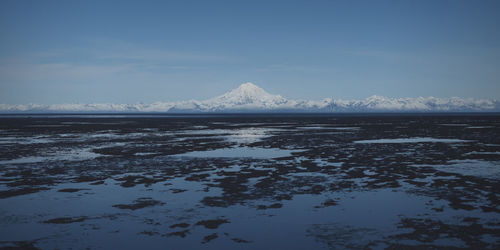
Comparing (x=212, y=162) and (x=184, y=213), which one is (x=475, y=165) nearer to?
(x=212, y=162)

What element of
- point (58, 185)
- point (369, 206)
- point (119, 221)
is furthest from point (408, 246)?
point (58, 185)

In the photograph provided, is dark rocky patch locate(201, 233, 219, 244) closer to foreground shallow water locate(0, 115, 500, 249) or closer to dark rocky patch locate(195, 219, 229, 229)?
foreground shallow water locate(0, 115, 500, 249)

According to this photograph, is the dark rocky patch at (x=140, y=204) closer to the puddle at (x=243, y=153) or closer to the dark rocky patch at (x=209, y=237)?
the dark rocky patch at (x=209, y=237)

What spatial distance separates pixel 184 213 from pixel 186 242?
2753mm

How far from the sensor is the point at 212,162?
2409cm

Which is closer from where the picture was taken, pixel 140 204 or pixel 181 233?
pixel 181 233

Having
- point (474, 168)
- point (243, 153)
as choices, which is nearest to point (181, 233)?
point (474, 168)

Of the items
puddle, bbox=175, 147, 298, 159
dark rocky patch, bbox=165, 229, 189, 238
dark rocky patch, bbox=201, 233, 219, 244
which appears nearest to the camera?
dark rocky patch, bbox=201, 233, 219, 244

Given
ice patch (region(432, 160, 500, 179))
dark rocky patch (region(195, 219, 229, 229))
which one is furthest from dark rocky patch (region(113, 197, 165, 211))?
ice patch (region(432, 160, 500, 179))

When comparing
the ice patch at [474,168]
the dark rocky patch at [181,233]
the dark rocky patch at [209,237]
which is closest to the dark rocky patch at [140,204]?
the dark rocky patch at [181,233]

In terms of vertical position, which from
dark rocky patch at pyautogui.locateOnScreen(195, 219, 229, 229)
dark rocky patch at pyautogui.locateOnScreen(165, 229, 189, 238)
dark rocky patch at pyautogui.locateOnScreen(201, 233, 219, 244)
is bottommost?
dark rocky patch at pyautogui.locateOnScreen(201, 233, 219, 244)

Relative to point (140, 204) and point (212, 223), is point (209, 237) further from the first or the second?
point (140, 204)

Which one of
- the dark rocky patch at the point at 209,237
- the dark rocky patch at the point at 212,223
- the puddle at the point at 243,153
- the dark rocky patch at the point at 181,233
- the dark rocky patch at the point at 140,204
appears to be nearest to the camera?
the dark rocky patch at the point at 209,237

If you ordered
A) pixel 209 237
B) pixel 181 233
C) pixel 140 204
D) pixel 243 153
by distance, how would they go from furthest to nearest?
pixel 243 153, pixel 140 204, pixel 181 233, pixel 209 237
